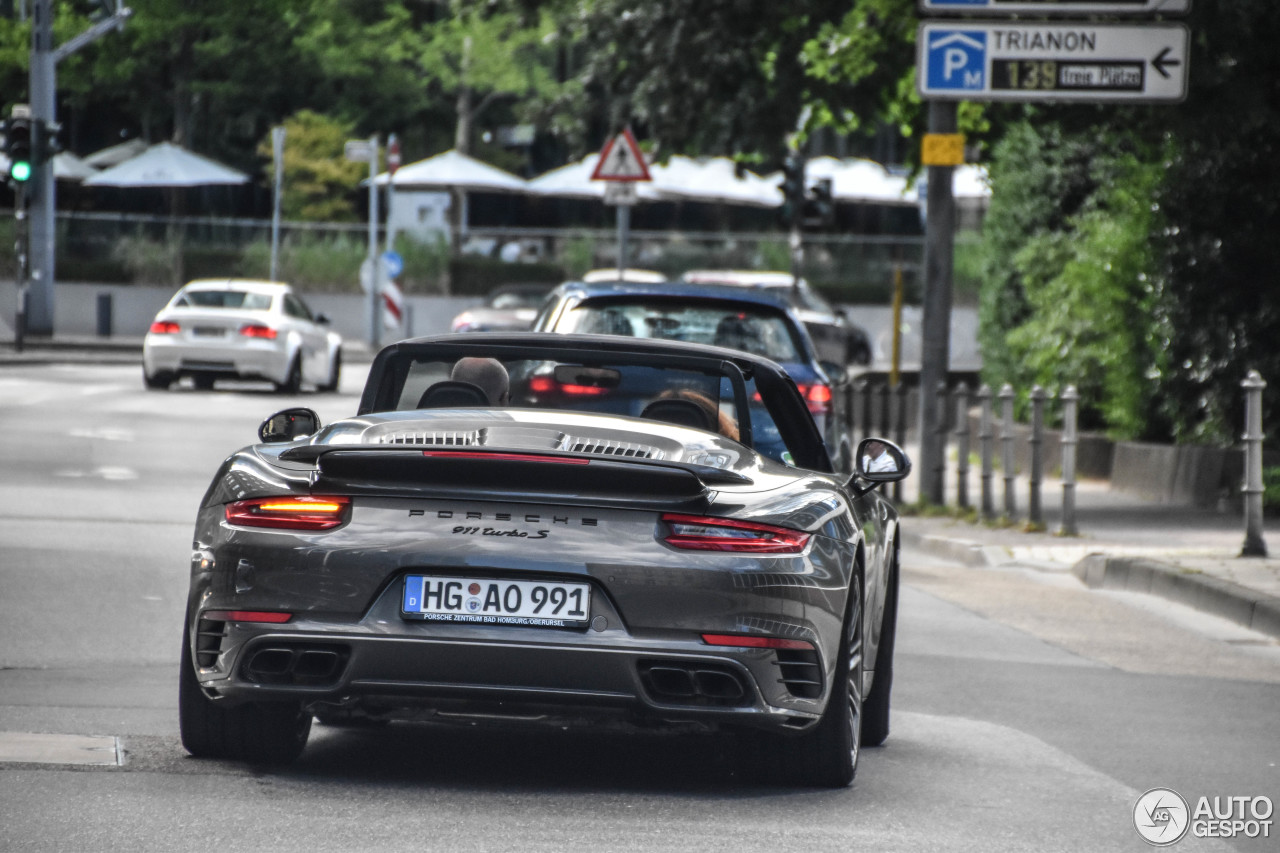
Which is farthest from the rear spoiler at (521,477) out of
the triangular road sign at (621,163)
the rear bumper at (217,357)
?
the rear bumper at (217,357)

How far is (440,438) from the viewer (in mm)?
5777

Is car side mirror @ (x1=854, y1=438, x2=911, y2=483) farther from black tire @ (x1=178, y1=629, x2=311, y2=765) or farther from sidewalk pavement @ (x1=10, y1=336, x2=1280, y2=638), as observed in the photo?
sidewalk pavement @ (x1=10, y1=336, x2=1280, y2=638)

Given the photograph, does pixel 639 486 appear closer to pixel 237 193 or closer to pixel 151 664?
pixel 151 664

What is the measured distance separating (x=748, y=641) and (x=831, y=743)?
21.9 inches

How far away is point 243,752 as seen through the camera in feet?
19.9

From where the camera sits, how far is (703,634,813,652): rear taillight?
5531 mm

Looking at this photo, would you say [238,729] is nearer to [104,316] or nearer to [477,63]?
[104,316]

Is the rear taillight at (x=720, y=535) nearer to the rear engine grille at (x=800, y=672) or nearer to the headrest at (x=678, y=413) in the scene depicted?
the rear engine grille at (x=800, y=672)

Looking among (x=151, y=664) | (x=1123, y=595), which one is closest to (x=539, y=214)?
(x=1123, y=595)

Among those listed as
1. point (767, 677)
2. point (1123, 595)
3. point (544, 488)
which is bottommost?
point (1123, 595)

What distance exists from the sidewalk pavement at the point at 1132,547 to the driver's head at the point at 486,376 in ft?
17.0

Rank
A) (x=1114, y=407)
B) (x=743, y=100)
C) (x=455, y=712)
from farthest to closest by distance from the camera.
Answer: (x=743, y=100), (x=1114, y=407), (x=455, y=712)

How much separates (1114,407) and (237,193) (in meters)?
40.4

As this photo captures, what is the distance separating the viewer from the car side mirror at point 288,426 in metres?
6.50
